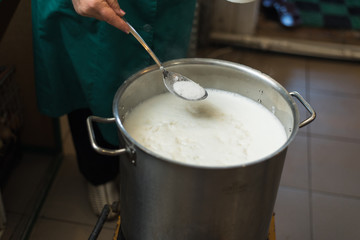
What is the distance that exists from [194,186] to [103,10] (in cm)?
44

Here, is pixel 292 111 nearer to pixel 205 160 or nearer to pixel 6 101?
pixel 205 160

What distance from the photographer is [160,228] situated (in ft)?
2.94

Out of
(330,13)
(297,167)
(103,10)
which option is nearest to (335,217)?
(297,167)

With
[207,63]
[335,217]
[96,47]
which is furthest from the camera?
[335,217]

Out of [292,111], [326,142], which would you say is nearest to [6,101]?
[292,111]

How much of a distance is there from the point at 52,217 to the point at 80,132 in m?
0.37

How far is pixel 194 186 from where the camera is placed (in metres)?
0.78

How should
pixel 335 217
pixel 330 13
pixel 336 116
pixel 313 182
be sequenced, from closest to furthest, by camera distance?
pixel 335 217 < pixel 313 182 < pixel 336 116 < pixel 330 13

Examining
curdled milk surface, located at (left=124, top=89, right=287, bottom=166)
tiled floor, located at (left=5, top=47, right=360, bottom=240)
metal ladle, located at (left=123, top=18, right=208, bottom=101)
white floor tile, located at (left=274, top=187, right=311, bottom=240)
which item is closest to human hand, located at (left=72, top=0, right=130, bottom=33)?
metal ladle, located at (left=123, top=18, right=208, bottom=101)

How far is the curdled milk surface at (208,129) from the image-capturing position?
910mm

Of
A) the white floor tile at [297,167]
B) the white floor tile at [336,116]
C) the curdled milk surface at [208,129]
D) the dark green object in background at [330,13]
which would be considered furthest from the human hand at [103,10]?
the dark green object in background at [330,13]

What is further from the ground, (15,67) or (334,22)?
(15,67)

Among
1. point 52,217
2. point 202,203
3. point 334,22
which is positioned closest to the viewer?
point 202,203

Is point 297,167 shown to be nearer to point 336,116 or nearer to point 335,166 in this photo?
point 335,166
